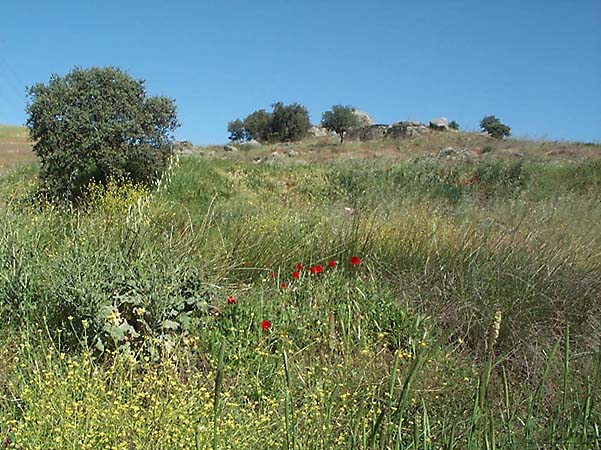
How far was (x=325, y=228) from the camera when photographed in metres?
5.27

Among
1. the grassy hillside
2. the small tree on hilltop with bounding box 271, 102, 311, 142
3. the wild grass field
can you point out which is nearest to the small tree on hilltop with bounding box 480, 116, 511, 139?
the small tree on hilltop with bounding box 271, 102, 311, 142

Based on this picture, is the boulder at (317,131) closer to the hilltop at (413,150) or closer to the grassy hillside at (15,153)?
the hilltop at (413,150)

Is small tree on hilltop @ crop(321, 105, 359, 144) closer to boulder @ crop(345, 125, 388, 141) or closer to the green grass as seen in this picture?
boulder @ crop(345, 125, 388, 141)

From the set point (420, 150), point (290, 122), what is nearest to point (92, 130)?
point (420, 150)

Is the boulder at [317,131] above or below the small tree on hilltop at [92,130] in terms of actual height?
above

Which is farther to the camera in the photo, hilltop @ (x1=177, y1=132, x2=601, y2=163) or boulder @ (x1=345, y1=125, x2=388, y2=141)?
boulder @ (x1=345, y1=125, x2=388, y2=141)

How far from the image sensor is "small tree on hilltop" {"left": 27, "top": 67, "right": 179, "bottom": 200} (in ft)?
30.9

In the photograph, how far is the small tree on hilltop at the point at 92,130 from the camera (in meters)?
9.41

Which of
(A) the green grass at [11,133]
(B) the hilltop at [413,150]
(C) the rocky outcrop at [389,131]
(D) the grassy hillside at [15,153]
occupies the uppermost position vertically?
(C) the rocky outcrop at [389,131]

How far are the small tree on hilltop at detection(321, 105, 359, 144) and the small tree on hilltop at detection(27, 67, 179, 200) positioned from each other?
26.2m

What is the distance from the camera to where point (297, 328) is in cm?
344

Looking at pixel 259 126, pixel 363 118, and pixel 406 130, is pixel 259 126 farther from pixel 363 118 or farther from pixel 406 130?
pixel 406 130

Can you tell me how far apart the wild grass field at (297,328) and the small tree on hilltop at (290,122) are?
1199 inches

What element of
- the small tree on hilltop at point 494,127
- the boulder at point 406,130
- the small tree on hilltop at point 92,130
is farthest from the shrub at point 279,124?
the small tree on hilltop at point 92,130
